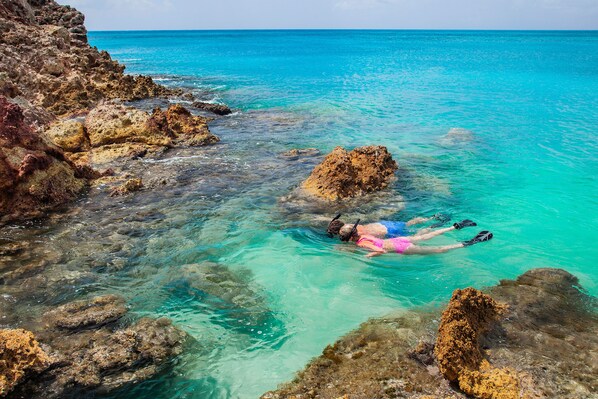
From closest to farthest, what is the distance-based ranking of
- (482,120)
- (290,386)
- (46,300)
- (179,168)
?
(290,386), (46,300), (179,168), (482,120)

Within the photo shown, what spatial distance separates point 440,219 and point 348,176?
2920 mm

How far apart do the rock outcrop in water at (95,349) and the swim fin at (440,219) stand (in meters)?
7.14

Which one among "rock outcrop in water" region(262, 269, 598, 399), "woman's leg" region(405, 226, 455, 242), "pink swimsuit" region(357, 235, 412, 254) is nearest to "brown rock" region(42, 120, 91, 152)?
"pink swimsuit" region(357, 235, 412, 254)

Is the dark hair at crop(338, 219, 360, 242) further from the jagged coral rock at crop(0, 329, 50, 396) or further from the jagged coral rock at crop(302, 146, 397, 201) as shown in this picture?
the jagged coral rock at crop(0, 329, 50, 396)

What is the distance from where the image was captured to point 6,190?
10617 millimetres

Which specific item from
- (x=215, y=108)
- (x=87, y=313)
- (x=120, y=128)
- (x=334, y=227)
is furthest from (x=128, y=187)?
(x=215, y=108)

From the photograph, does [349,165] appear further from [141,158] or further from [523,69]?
[523,69]

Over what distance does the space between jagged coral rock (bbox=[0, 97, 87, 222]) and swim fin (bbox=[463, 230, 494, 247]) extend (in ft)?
35.8

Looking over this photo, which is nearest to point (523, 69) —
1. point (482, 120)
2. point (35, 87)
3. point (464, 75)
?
point (464, 75)

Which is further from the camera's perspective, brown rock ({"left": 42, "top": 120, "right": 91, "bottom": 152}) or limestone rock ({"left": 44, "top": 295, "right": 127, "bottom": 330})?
brown rock ({"left": 42, "top": 120, "right": 91, "bottom": 152})

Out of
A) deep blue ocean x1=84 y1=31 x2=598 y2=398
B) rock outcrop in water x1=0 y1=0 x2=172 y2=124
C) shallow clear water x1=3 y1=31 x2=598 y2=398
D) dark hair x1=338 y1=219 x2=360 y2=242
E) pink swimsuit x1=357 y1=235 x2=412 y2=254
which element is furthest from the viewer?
rock outcrop in water x1=0 y1=0 x2=172 y2=124

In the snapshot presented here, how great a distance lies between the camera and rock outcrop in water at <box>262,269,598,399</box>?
5066mm

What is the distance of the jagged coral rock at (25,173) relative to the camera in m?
10.6

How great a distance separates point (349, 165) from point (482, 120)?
14.3 metres
